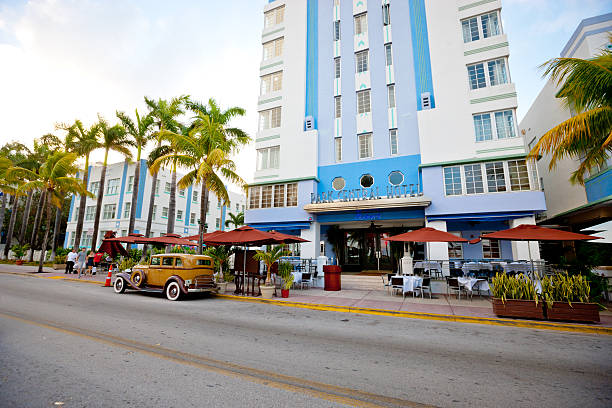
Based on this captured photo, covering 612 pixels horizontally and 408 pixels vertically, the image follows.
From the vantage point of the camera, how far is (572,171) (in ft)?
58.9

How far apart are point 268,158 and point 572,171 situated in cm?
A: 2046

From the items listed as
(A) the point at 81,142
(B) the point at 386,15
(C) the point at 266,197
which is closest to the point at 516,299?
(C) the point at 266,197

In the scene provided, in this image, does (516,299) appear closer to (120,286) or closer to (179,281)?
(179,281)

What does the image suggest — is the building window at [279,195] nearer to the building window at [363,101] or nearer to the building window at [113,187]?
the building window at [363,101]

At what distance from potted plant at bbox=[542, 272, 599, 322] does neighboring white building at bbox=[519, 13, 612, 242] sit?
7.69 meters

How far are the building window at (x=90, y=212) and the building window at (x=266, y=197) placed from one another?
2740 centimetres

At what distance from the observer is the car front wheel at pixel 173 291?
37.4 ft

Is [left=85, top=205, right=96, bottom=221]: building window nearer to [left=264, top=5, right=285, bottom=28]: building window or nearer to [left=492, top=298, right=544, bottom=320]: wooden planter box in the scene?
[left=264, top=5, right=285, bottom=28]: building window

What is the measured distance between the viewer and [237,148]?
20.2 metres

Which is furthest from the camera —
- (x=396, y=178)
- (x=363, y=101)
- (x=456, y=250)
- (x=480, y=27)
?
(x=363, y=101)

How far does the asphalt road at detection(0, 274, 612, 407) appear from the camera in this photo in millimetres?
3629

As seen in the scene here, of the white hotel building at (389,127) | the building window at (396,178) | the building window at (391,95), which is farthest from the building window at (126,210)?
the building window at (391,95)

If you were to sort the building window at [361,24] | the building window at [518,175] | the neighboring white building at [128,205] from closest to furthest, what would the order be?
the building window at [518,175] < the building window at [361,24] < the neighboring white building at [128,205]

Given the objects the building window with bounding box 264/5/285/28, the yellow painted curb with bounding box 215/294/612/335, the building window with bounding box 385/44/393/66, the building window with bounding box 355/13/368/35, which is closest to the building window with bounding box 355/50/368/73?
the building window with bounding box 385/44/393/66
